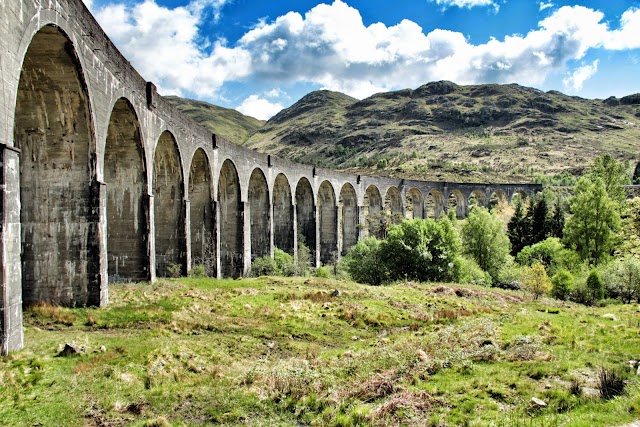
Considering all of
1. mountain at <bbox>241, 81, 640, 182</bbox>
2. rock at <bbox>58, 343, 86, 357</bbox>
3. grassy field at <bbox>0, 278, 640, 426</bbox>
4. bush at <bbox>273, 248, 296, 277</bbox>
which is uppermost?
mountain at <bbox>241, 81, 640, 182</bbox>

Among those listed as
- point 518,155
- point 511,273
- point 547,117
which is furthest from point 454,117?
point 511,273

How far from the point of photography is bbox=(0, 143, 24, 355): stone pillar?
8602 millimetres

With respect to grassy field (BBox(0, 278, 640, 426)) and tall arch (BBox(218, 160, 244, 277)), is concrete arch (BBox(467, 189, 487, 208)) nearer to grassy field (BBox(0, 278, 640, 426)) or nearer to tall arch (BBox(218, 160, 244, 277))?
tall arch (BBox(218, 160, 244, 277))

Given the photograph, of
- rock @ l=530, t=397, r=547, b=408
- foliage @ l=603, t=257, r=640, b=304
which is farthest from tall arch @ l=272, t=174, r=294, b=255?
rock @ l=530, t=397, r=547, b=408

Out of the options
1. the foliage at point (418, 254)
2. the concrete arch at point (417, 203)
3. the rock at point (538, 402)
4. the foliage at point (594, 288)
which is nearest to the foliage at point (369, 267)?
the foliage at point (418, 254)

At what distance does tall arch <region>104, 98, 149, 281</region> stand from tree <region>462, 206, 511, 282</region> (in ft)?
90.6

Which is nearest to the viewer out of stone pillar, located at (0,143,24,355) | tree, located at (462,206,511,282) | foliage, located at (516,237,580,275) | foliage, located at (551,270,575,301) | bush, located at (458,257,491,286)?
stone pillar, located at (0,143,24,355)

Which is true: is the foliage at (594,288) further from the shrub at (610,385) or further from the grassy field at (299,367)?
the shrub at (610,385)

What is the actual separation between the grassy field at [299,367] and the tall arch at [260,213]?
1564cm

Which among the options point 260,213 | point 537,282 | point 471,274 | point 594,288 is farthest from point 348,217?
point 594,288

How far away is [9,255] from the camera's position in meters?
8.81

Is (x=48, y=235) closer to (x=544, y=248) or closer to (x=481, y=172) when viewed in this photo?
(x=544, y=248)

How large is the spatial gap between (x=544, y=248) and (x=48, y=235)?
37.8 m

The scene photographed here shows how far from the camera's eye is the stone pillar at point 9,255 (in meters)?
Answer: 8.60
